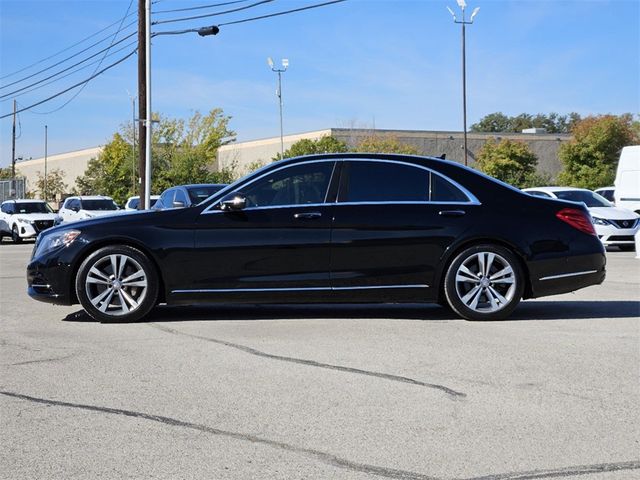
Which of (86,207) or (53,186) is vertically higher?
(53,186)

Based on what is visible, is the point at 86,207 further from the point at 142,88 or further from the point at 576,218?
the point at 576,218

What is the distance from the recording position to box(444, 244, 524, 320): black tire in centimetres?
848

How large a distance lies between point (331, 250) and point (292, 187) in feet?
2.49

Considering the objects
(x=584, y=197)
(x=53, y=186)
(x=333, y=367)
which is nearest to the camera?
(x=333, y=367)

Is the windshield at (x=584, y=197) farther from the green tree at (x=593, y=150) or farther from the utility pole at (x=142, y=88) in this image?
the green tree at (x=593, y=150)

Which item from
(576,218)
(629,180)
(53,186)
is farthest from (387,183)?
(53,186)

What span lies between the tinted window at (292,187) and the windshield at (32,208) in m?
25.5

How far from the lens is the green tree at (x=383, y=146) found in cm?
6078

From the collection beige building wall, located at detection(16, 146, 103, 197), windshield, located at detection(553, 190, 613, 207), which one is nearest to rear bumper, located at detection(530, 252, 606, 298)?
windshield, located at detection(553, 190, 613, 207)

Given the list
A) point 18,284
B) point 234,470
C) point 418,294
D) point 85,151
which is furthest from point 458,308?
point 85,151

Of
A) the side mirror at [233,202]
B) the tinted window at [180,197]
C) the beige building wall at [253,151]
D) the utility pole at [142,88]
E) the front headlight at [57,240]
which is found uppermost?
the beige building wall at [253,151]

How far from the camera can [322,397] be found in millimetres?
5449

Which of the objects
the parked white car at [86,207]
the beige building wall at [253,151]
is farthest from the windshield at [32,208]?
the beige building wall at [253,151]

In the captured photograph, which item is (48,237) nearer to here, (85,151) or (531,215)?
(531,215)
